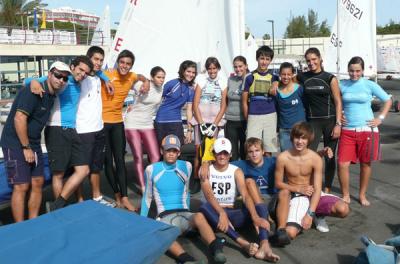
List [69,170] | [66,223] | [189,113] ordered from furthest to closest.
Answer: [189,113]
[69,170]
[66,223]

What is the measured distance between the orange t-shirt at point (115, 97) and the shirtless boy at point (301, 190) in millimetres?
1803

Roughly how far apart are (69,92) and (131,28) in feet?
9.13

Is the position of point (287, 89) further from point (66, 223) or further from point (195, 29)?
point (66, 223)

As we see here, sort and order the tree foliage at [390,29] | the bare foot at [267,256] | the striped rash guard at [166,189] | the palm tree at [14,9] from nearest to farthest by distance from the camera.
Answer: the bare foot at [267,256] → the striped rash guard at [166,189] → the palm tree at [14,9] → the tree foliage at [390,29]

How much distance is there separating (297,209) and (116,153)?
2.05m

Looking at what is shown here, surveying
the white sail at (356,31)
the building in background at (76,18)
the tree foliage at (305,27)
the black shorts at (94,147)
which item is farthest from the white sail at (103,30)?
the tree foliage at (305,27)

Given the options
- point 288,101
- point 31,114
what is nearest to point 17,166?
point 31,114

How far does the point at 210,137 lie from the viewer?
5.77 meters

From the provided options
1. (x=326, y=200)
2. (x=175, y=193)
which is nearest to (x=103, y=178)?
(x=175, y=193)

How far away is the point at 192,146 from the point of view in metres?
7.20

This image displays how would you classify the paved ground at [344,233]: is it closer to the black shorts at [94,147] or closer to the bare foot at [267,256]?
the bare foot at [267,256]

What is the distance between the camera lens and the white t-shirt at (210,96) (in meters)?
5.77

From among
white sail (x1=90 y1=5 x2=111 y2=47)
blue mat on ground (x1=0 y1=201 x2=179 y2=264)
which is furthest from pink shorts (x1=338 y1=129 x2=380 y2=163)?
white sail (x1=90 y1=5 x2=111 y2=47)

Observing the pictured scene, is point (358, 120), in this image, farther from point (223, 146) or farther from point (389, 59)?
point (389, 59)
